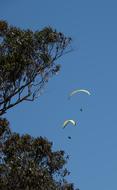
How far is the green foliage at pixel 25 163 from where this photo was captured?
3114 centimetres

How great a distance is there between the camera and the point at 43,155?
1273 inches

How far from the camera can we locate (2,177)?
31.6m

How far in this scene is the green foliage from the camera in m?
31.1

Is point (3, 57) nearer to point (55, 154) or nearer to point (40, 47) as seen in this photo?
point (40, 47)

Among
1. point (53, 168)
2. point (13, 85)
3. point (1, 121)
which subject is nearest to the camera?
point (13, 85)

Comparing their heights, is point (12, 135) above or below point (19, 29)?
below

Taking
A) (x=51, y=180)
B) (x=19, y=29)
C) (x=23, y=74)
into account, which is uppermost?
(x=19, y=29)

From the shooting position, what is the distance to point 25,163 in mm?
31781

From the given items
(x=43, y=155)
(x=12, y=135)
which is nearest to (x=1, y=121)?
(x=12, y=135)

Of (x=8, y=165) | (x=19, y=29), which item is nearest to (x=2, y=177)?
(x=8, y=165)

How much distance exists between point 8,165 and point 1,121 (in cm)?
236

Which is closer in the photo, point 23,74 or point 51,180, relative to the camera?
point 23,74

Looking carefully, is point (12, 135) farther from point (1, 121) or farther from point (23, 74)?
point (23, 74)

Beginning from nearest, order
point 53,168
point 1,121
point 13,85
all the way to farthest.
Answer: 1. point 13,85
2. point 1,121
3. point 53,168
